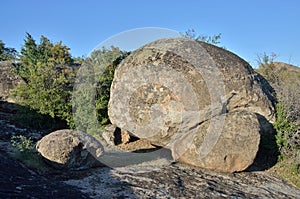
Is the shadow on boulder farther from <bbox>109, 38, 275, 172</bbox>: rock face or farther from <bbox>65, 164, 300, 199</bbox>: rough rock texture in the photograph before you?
<bbox>65, 164, 300, 199</bbox>: rough rock texture

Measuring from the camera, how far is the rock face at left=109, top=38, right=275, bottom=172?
7316 millimetres

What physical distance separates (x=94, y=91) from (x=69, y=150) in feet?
12.4

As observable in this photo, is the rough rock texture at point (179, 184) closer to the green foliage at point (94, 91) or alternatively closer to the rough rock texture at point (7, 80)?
the green foliage at point (94, 91)

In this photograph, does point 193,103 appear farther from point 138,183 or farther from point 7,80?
point 7,80

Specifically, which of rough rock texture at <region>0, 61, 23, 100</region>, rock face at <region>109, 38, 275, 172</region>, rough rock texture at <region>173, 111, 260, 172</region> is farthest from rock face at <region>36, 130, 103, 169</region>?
rough rock texture at <region>0, 61, 23, 100</region>

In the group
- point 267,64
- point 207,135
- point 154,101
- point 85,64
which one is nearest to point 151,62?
point 154,101

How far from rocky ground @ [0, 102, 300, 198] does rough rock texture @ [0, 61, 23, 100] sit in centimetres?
633

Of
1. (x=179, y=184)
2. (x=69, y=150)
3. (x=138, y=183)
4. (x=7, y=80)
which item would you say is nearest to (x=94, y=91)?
(x=69, y=150)

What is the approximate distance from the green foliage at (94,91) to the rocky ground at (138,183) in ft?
9.21

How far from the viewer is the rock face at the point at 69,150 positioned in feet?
21.8

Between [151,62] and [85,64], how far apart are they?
346cm

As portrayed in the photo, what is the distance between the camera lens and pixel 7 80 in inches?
549

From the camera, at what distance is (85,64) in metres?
10.5

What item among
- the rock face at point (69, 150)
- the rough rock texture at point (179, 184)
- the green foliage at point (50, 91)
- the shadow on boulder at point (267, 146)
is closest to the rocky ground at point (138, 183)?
the rough rock texture at point (179, 184)
